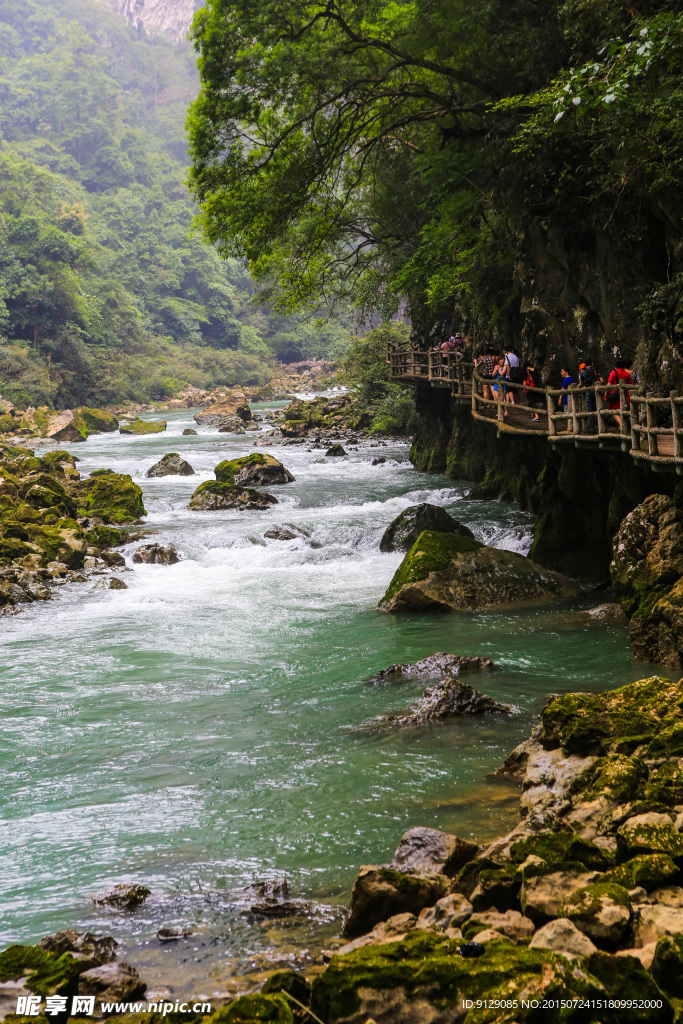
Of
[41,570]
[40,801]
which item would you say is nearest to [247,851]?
[40,801]

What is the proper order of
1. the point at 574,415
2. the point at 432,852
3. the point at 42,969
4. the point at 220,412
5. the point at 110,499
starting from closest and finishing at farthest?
the point at 42,969 → the point at 432,852 → the point at 574,415 → the point at 110,499 → the point at 220,412

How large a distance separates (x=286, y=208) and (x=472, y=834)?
1384cm

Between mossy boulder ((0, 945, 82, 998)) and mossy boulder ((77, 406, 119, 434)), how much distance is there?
46.8 metres

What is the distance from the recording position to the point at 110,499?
Answer: 2289 centimetres

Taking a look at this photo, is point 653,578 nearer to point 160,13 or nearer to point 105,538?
point 105,538

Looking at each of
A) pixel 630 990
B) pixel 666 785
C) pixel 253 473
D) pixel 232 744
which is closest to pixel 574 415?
pixel 232 744

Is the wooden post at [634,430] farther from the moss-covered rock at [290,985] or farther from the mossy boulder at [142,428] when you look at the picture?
the mossy boulder at [142,428]

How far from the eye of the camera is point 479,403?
64.5ft

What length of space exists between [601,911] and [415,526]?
40.7ft

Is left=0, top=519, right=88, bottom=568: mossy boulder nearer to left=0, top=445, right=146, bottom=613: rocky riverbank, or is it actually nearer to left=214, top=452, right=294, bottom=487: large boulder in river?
left=0, top=445, right=146, bottom=613: rocky riverbank

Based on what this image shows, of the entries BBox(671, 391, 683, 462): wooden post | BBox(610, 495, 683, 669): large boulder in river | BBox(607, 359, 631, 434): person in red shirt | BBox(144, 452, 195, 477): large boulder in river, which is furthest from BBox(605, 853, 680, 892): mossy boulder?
BBox(144, 452, 195, 477): large boulder in river

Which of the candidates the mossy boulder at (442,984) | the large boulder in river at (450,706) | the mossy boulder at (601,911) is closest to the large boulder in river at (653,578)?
the large boulder in river at (450,706)

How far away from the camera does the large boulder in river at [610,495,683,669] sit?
362 inches

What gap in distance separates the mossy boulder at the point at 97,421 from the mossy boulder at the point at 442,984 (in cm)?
4794
